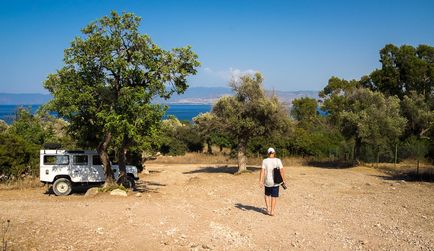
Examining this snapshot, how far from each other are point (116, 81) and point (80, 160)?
14.1 ft

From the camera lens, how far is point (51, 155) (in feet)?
61.5

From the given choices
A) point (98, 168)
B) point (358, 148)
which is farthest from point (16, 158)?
point (358, 148)

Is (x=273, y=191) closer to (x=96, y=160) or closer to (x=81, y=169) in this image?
(x=96, y=160)

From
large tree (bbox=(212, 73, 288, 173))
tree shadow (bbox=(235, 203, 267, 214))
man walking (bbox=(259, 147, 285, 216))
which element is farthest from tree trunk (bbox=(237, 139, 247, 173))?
man walking (bbox=(259, 147, 285, 216))

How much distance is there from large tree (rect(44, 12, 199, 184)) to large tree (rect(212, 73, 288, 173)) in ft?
24.8

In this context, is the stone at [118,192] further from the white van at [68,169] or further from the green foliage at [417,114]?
the green foliage at [417,114]

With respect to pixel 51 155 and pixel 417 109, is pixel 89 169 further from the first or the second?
pixel 417 109

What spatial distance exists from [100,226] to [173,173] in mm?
17424

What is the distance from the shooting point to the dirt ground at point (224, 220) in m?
9.99

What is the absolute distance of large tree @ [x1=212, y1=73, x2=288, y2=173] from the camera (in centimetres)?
2467

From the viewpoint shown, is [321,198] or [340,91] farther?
[340,91]

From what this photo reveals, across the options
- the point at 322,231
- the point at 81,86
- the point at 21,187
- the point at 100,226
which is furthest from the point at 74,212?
the point at 21,187

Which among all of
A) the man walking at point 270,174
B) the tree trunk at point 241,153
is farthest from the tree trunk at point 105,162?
the tree trunk at point 241,153

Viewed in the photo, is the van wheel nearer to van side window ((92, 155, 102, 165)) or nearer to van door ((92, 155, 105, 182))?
van door ((92, 155, 105, 182))
